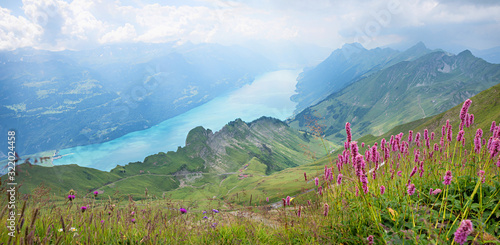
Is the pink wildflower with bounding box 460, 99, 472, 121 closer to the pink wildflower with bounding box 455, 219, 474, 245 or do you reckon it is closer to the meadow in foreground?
the meadow in foreground

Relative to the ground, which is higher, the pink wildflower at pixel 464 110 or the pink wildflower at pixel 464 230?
the pink wildflower at pixel 464 110

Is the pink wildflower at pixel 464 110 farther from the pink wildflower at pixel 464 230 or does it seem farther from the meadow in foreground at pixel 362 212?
the pink wildflower at pixel 464 230

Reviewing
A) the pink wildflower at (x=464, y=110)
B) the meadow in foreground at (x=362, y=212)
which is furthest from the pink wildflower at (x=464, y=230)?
the pink wildflower at (x=464, y=110)

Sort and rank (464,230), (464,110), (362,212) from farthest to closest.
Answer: (362,212) < (464,110) < (464,230)

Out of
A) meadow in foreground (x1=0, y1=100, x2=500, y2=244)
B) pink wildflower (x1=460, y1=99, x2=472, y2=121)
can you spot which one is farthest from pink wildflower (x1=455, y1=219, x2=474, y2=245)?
pink wildflower (x1=460, y1=99, x2=472, y2=121)

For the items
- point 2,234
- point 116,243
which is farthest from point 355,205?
point 2,234

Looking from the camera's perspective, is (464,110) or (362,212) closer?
(464,110)

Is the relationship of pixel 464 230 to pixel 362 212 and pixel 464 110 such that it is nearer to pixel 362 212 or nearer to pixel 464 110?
pixel 362 212

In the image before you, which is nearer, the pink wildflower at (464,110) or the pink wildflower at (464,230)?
the pink wildflower at (464,230)

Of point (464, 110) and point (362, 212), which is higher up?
point (464, 110)

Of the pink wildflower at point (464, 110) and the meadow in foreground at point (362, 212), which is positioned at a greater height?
the pink wildflower at point (464, 110)

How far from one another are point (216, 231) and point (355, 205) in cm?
321

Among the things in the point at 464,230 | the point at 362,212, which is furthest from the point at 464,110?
the point at 464,230

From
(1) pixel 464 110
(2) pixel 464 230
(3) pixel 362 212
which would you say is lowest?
(3) pixel 362 212
